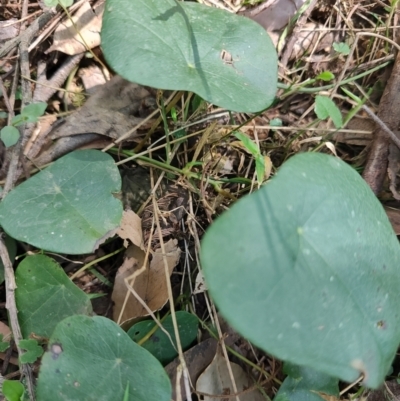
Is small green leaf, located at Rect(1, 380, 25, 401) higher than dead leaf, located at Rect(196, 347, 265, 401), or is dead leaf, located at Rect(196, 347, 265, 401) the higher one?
small green leaf, located at Rect(1, 380, 25, 401)

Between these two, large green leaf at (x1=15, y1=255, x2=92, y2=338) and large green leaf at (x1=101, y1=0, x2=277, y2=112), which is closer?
large green leaf at (x1=101, y1=0, x2=277, y2=112)

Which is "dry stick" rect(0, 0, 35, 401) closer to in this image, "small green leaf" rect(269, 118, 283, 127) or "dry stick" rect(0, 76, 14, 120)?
"dry stick" rect(0, 76, 14, 120)

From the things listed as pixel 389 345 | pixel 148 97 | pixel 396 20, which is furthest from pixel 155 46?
pixel 396 20

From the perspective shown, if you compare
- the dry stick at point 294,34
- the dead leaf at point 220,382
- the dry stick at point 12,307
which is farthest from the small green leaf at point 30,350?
the dry stick at point 294,34

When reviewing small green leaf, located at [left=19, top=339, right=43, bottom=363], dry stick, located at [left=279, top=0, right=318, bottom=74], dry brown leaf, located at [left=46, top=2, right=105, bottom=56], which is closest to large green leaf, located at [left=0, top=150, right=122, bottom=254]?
small green leaf, located at [left=19, top=339, right=43, bottom=363]

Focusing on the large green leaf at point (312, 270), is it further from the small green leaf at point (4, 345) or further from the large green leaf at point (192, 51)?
the small green leaf at point (4, 345)

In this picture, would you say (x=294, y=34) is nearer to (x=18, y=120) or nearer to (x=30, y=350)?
(x=18, y=120)

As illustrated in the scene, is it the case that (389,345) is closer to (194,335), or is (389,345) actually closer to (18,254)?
(194,335)
